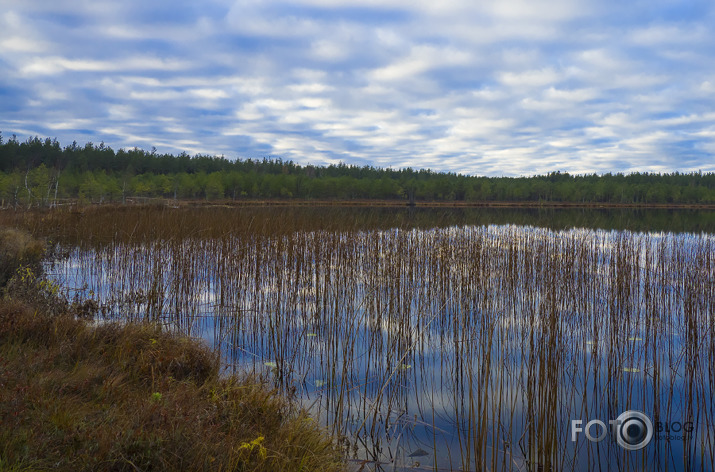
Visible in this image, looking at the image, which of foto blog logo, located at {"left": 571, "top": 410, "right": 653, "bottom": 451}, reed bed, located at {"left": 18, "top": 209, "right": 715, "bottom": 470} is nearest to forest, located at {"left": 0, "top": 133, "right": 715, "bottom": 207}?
reed bed, located at {"left": 18, "top": 209, "right": 715, "bottom": 470}

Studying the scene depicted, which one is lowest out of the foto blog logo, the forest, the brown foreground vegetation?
the foto blog logo

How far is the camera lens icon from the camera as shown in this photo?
350 centimetres

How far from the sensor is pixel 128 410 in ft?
9.10

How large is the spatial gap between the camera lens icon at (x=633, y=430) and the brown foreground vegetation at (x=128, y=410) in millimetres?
2490

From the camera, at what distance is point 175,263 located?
7.97m

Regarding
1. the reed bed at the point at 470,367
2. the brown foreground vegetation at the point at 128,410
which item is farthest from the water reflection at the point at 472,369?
the brown foreground vegetation at the point at 128,410

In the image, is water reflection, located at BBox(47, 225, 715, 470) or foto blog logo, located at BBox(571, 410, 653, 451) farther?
foto blog logo, located at BBox(571, 410, 653, 451)

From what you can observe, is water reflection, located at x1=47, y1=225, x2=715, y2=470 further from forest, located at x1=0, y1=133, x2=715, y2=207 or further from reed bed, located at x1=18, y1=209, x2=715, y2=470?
forest, located at x1=0, y1=133, x2=715, y2=207

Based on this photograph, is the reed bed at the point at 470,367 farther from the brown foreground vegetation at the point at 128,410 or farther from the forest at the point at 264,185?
the forest at the point at 264,185

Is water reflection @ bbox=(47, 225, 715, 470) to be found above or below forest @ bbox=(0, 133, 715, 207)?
below

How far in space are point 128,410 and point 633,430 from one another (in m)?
4.15

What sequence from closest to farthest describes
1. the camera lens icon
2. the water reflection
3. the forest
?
the water reflection → the camera lens icon → the forest

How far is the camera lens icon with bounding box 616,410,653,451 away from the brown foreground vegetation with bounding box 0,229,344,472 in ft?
8.17

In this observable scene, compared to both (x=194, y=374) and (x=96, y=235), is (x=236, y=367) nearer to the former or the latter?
(x=194, y=374)
